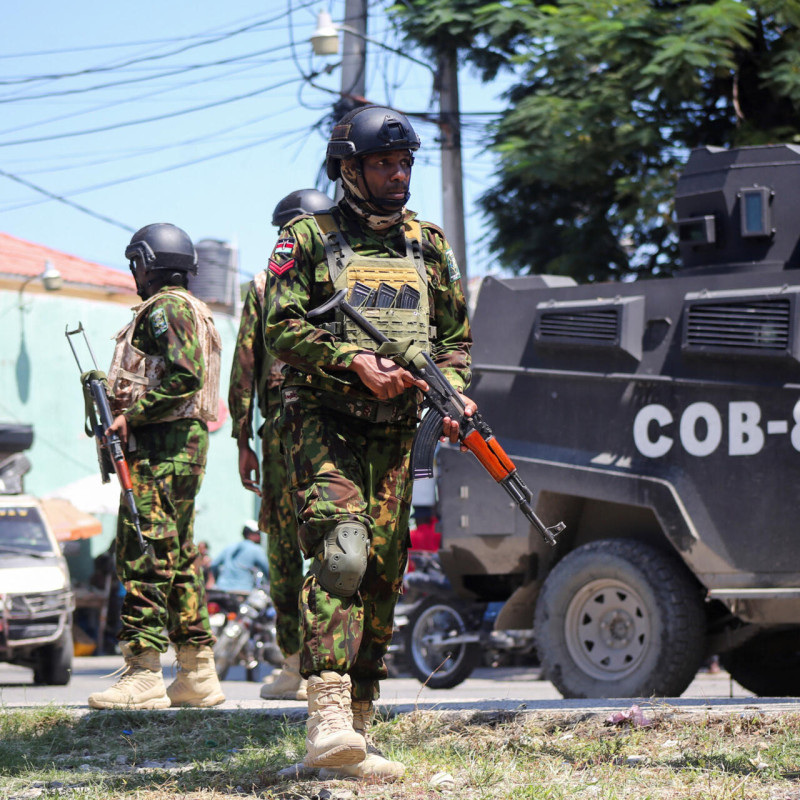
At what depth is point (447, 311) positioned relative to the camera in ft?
15.7

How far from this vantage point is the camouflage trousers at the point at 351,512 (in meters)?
4.22

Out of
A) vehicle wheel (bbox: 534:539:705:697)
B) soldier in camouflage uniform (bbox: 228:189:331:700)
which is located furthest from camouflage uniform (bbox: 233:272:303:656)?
vehicle wheel (bbox: 534:539:705:697)

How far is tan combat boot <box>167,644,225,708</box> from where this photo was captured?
6262mm

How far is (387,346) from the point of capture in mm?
4367

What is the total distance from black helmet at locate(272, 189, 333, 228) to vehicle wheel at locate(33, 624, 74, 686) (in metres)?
5.79

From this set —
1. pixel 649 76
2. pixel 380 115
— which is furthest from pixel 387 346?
pixel 649 76

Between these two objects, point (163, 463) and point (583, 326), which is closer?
point (163, 463)

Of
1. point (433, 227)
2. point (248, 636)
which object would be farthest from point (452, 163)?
point (433, 227)

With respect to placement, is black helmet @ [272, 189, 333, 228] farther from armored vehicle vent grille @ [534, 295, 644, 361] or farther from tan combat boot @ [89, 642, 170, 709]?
tan combat boot @ [89, 642, 170, 709]

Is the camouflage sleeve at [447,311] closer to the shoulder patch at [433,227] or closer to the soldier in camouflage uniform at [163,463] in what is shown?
the shoulder patch at [433,227]

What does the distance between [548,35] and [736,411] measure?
27.4ft

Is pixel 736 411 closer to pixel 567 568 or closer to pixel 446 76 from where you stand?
pixel 567 568

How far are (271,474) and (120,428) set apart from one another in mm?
680

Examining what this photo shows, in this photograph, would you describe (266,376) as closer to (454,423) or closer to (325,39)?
(454,423)
